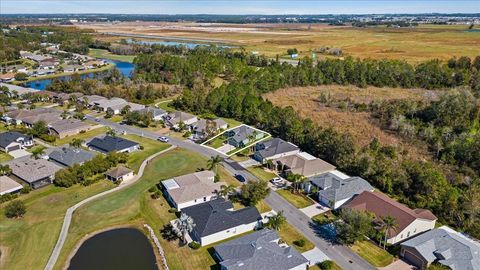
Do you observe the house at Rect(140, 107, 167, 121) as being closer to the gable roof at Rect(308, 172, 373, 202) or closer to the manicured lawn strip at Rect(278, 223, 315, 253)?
the gable roof at Rect(308, 172, 373, 202)

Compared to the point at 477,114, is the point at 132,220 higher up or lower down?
lower down

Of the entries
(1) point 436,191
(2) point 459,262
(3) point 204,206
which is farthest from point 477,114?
(3) point 204,206

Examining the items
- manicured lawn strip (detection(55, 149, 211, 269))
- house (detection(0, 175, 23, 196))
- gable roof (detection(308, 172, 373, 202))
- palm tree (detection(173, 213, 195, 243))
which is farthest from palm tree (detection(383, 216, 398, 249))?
house (detection(0, 175, 23, 196))

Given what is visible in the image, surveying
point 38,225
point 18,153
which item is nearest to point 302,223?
point 38,225

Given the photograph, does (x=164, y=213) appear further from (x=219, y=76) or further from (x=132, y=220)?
(x=219, y=76)

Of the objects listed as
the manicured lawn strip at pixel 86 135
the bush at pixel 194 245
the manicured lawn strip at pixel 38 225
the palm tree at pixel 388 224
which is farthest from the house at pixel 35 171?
the palm tree at pixel 388 224
